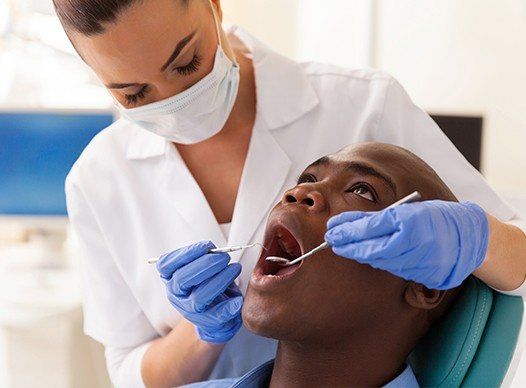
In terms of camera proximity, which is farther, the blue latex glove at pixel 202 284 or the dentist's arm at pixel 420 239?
the blue latex glove at pixel 202 284

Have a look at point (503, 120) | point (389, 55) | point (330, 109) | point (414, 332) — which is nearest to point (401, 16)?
point (389, 55)

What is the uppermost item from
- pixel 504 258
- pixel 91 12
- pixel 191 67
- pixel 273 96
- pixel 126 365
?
pixel 91 12

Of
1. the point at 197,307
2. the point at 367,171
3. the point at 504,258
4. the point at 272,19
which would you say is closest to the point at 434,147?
the point at 367,171

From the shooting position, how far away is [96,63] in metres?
1.47

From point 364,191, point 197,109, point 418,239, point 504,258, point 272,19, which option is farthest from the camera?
point 272,19

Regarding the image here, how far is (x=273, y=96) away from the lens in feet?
5.76

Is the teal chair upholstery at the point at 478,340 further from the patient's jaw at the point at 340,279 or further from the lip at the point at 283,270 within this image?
the lip at the point at 283,270

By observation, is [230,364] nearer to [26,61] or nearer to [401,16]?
[401,16]

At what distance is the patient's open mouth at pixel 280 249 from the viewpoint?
4.89 ft

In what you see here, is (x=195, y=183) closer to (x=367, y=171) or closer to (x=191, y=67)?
(x=191, y=67)

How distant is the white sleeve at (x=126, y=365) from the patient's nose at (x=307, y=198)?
0.55 meters

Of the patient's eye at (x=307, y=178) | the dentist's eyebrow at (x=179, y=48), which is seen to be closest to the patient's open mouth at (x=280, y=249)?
the patient's eye at (x=307, y=178)

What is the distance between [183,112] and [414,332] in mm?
615

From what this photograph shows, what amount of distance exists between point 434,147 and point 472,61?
2321mm
